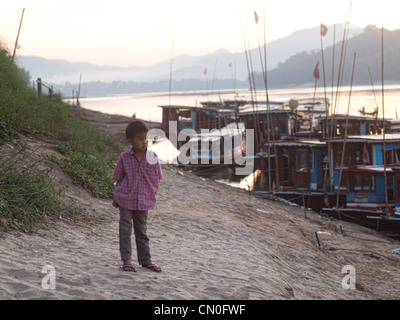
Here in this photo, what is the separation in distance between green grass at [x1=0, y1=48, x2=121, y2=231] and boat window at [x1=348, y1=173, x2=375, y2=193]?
7.21 m

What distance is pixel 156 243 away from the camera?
6.52 meters

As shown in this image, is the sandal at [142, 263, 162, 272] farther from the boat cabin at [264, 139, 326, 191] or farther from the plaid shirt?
the boat cabin at [264, 139, 326, 191]

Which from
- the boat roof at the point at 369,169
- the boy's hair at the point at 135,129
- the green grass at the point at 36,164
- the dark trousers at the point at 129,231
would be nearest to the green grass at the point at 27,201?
the green grass at the point at 36,164

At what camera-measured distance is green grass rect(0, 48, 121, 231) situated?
19.8ft

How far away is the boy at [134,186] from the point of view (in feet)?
15.0

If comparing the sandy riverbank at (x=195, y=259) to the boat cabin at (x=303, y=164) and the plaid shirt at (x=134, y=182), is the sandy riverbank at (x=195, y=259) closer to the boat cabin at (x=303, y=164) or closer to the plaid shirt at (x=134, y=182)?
the plaid shirt at (x=134, y=182)

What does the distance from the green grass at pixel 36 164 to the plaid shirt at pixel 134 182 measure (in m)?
1.72

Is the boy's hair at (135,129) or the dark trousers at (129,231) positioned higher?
the boy's hair at (135,129)

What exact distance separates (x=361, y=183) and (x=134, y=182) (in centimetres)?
1154

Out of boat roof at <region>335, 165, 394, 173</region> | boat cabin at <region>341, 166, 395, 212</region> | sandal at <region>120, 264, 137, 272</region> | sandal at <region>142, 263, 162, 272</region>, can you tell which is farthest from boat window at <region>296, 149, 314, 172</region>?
sandal at <region>120, 264, 137, 272</region>

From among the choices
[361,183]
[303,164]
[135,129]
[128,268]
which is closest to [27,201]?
[128,268]

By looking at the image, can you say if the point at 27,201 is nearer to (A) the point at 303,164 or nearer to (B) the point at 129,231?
(B) the point at 129,231

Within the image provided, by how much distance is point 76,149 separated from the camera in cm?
1073
